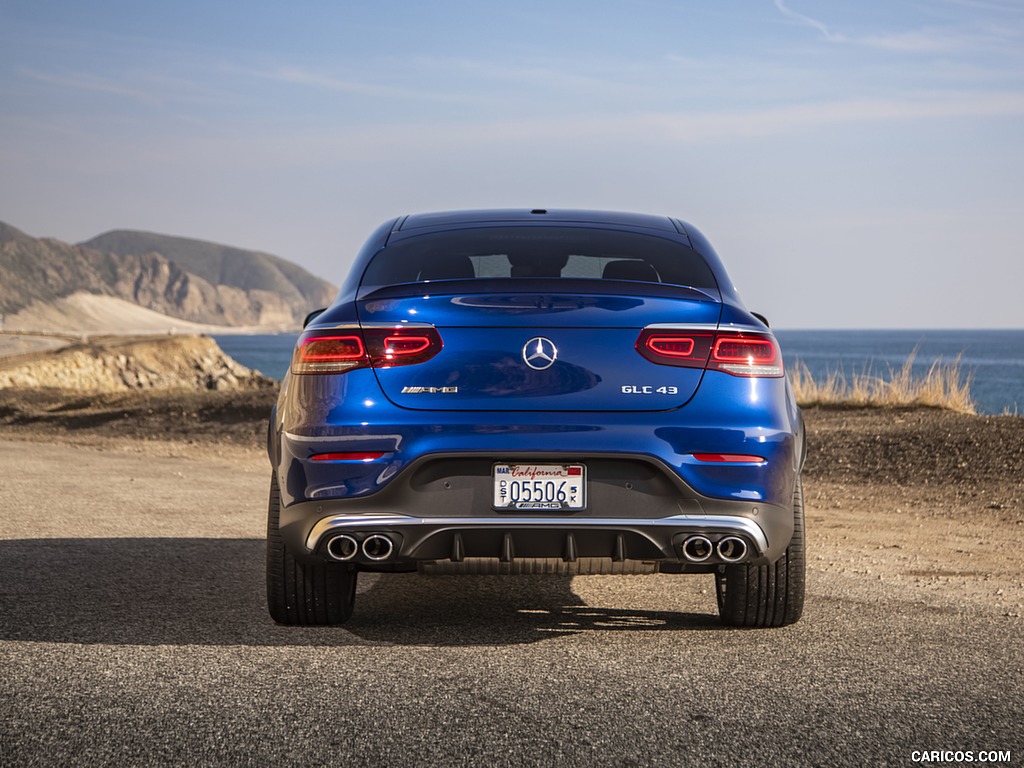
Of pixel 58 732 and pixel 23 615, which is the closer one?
pixel 58 732

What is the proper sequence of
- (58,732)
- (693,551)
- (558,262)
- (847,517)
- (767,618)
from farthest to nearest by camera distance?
(847,517)
(558,262)
(767,618)
(693,551)
(58,732)

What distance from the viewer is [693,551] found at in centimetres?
454

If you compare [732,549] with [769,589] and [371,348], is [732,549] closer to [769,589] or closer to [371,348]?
[769,589]

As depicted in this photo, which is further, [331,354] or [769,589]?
[769,589]

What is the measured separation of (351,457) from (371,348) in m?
0.43

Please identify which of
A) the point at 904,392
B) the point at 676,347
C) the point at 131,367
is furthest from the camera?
the point at 131,367

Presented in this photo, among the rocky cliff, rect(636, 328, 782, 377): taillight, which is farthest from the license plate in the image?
the rocky cliff

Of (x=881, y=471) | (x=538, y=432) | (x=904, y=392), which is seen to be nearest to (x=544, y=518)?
(x=538, y=432)

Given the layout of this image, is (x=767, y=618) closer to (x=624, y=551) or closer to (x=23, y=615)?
(x=624, y=551)

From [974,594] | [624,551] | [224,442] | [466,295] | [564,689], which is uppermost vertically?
[466,295]

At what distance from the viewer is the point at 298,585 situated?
5.07 metres

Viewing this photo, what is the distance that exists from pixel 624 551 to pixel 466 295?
3.86 ft

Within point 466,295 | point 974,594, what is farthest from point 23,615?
point 974,594

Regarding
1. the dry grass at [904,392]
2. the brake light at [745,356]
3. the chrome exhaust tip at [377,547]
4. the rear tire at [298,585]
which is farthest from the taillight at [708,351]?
the dry grass at [904,392]
